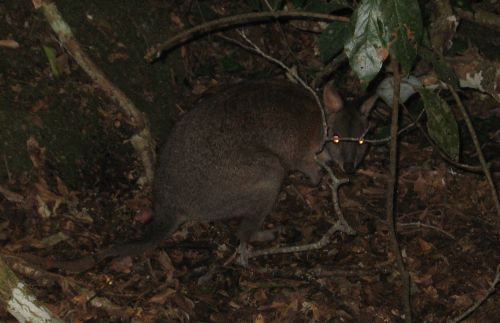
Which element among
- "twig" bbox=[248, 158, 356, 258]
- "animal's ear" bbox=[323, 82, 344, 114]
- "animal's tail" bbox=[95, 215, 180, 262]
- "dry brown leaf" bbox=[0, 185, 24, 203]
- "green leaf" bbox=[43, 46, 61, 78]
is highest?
"green leaf" bbox=[43, 46, 61, 78]

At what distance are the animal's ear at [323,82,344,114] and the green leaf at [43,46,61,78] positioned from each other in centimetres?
272

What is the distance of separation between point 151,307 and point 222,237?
128 cm

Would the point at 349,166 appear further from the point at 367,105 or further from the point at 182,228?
the point at 182,228

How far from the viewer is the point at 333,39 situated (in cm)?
519

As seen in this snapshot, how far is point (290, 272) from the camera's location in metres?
5.89

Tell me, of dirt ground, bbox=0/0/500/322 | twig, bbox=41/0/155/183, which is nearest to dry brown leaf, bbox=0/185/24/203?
dirt ground, bbox=0/0/500/322

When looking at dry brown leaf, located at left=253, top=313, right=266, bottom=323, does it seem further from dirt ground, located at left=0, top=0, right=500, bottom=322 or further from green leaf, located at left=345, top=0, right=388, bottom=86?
green leaf, located at left=345, top=0, right=388, bottom=86

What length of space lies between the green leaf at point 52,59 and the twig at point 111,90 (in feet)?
1.63

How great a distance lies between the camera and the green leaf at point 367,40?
323 cm

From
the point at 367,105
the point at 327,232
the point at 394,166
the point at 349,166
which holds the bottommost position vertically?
the point at 349,166

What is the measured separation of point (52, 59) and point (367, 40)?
412 cm

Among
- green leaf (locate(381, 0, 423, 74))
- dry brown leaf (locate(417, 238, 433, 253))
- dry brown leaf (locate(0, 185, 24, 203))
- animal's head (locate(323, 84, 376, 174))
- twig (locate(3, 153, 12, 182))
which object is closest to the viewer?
green leaf (locate(381, 0, 423, 74))

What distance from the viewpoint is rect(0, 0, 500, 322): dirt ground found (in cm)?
550

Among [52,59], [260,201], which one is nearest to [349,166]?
[260,201]
